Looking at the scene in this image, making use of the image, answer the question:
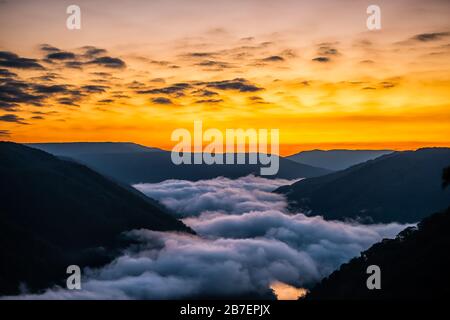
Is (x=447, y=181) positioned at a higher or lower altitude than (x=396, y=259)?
higher
